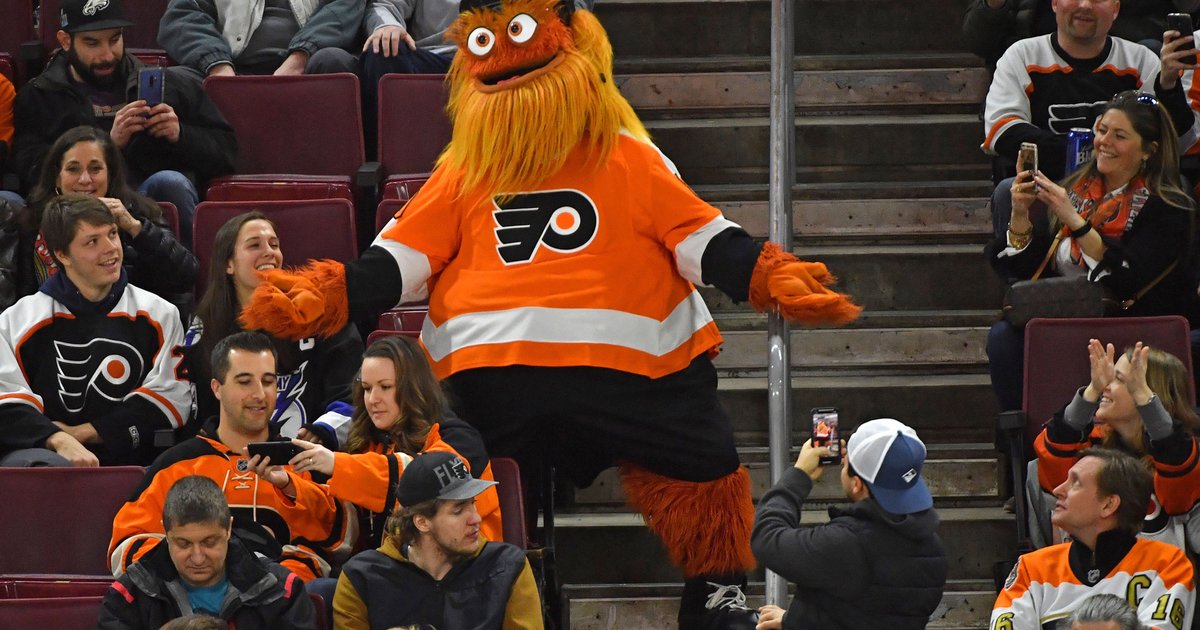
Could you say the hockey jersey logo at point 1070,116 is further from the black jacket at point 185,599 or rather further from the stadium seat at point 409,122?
the black jacket at point 185,599

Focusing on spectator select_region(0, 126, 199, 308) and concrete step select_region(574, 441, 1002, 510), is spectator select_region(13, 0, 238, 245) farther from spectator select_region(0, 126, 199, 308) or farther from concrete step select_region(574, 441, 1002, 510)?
concrete step select_region(574, 441, 1002, 510)

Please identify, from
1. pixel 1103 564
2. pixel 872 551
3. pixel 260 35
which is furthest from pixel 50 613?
pixel 260 35

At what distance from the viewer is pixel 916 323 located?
17.2 feet

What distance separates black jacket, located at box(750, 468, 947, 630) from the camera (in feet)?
10.6

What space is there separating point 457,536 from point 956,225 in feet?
8.08

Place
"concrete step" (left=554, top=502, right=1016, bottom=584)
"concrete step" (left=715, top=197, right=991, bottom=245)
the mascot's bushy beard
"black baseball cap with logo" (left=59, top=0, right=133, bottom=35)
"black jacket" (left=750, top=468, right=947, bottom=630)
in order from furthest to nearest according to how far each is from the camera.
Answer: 1. "concrete step" (left=715, top=197, right=991, bottom=245)
2. "black baseball cap with logo" (left=59, top=0, right=133, bottom=35)
3. "concrete step" (left=554, top=502, right=1016, bottom=584)
4. the mascot's bushy beard
5. "black jacket" (left=750, top=468, right=947, bottom=630)

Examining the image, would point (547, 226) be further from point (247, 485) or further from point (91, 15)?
point (91, 15)

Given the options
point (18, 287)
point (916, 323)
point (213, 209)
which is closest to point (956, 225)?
point (916, 323)

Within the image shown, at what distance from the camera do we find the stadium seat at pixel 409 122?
17.4 feet

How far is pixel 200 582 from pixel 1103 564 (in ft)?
5.99

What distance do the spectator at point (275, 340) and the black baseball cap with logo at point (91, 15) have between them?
1157 millimetres

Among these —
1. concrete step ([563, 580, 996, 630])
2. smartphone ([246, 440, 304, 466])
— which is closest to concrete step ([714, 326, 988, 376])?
concrete step ([563, 580, 996, 630])

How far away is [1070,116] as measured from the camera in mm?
5234

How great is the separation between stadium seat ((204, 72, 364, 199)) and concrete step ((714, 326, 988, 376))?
4.09 ft
